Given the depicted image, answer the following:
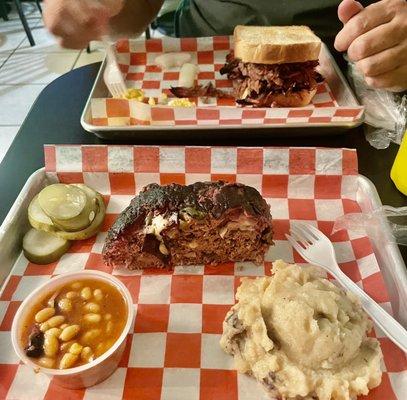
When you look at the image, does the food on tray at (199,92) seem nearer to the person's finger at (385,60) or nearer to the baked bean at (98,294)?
the person's finger at (385,60)

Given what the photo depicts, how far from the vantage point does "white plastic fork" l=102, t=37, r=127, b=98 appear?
263 cm

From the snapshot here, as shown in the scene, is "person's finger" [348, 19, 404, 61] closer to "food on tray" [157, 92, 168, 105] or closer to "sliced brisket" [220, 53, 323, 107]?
"sliced brisket" [220, 53, 323, 107]

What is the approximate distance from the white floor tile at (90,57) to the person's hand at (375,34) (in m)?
4.04

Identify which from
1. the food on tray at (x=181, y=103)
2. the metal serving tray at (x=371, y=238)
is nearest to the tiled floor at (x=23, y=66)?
the food on tray at (x=181, y=103)

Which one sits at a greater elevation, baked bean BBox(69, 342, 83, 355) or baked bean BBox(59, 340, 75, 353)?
baked bean BBox(69, 342, 83, 355)

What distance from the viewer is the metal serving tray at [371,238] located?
1.56 m

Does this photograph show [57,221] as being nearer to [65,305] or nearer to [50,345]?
[65,305]

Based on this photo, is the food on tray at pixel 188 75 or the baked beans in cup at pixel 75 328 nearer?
the baked beans in cup at pixel 75 328

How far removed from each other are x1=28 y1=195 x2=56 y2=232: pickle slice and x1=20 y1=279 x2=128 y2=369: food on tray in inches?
14.4

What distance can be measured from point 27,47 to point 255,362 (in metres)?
5.99

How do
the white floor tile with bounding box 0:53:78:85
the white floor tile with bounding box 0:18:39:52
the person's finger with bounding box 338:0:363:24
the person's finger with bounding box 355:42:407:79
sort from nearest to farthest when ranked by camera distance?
1. the person's finger with bounding box 338:0:363:24
2. the person's finger with bounding box 355:42:407:79
3. the white floor tile with bounding box 0:53:78:85
4. the white floor tile with bounding box 0:18:39:52

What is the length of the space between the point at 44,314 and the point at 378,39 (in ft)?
6.23

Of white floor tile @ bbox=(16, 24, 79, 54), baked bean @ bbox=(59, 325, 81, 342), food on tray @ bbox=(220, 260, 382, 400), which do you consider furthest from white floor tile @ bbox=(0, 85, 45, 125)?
food on tray @ bbox=(220, 260, 382, 400)

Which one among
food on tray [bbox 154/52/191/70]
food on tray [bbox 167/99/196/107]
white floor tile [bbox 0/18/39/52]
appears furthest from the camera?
white floor tile [bbox 0/18/39/52]
